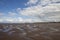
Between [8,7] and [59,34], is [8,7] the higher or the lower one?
the higher one

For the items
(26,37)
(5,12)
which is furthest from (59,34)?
(5,12)

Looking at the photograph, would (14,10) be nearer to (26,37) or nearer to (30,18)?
(30,18)

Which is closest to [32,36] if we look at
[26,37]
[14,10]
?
[26,37]

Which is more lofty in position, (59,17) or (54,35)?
(59,17)

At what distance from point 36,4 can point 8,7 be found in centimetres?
27

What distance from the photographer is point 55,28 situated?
53.1 inches

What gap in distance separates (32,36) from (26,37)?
56 mm

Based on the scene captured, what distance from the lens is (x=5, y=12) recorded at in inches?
54.5

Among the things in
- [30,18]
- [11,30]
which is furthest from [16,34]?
[30,18]

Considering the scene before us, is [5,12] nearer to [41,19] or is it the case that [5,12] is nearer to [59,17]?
[41,19]

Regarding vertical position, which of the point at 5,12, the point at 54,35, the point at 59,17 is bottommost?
the point at 54,35

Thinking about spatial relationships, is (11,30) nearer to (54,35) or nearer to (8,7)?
(8,7)

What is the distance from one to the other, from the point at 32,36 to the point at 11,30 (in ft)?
0.68

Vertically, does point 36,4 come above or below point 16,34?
above
